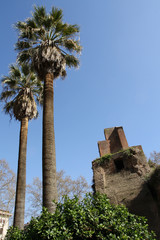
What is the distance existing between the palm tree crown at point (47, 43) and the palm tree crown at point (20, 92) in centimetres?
246

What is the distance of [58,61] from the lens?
387 inches

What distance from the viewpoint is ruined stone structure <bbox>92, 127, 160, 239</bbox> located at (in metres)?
10.5

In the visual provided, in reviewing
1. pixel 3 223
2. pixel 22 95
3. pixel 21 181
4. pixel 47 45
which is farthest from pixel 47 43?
pixel 3 223

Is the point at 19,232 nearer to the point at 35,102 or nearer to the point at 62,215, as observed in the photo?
the point at 62,215

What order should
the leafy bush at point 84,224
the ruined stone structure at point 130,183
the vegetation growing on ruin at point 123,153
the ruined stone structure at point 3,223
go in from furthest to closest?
the ruined stone structure at point 3,223 < the vegetation growing on ruin at point 123,153 < the ruined stone structure at point 130,183 < the leafy bush at point 84,224

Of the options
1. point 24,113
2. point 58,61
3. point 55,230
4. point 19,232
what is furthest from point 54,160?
point 24,113

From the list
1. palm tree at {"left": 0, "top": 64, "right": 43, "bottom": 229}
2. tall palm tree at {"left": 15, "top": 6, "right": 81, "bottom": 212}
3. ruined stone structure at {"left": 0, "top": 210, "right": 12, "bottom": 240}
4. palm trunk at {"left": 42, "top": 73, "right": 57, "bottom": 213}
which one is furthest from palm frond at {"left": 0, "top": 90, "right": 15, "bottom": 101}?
ruined stone structure at {"left": 0, "top": 210, "right": 12, "bottom": 240}

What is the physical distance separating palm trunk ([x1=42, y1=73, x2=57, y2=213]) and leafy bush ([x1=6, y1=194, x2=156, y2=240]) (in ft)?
3.63

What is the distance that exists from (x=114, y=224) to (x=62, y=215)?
52.4 inches

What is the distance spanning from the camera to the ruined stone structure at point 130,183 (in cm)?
1052

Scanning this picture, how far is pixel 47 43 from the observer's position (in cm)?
1005

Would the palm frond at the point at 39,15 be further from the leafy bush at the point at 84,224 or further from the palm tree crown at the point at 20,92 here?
the leafy bush at the point at 84,224

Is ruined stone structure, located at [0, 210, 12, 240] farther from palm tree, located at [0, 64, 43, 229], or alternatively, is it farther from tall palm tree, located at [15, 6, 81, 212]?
tall palm tree, located at [15, 6, 81, 212]

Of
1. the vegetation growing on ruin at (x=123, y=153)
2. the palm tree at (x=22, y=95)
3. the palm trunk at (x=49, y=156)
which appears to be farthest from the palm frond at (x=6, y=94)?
the vegetation growing on ruin at (x=123, y=153)
